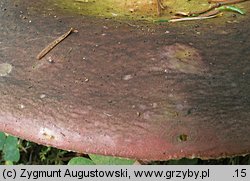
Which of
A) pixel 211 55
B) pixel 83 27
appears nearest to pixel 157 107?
pixel 211 55

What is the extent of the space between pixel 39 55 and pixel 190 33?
0.64 metres

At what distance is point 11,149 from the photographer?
2549 mm

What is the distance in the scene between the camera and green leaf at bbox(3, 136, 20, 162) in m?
2.55

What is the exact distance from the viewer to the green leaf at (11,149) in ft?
8.37

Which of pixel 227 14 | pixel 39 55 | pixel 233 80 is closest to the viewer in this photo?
pixel 233 80

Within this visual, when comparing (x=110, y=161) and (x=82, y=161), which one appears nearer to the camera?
(x=110, y=161)

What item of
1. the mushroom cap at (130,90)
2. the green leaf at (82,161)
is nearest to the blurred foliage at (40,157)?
the green leaf at (82,161)

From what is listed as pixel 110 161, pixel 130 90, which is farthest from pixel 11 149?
pixel 130 90

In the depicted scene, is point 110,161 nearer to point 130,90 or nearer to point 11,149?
point 130,90

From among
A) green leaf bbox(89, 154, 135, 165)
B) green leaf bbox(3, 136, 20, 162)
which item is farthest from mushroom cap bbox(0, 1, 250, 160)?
green leaf bbox(3, 136, 20, 162)

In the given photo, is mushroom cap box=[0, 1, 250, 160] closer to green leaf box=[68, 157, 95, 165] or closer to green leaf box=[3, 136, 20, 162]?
green leaf box=[68, 157, 95, 165]

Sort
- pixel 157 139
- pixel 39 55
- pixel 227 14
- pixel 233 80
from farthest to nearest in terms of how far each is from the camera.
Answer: pixel 227 14
pixel 39 55
pixel 233 80
pixel 157 139

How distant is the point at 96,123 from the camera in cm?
154

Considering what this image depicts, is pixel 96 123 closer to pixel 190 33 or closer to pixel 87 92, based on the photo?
pixel 87 92
